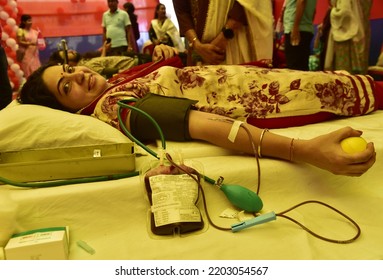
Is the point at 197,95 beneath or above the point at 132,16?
beneath

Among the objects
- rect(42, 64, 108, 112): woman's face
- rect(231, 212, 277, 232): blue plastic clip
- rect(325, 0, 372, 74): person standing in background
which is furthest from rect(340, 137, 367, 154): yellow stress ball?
rect(325, 0, 372, 74): person standing in background

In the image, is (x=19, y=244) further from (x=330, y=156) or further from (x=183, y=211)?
(x=330, y=156)

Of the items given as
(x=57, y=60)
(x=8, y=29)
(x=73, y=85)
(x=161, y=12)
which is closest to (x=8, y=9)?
(x=8, y=29)

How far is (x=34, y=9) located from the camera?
5.12 meters

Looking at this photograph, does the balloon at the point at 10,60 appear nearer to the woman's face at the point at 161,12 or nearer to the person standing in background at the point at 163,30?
the person standing in background at the point at 163,30

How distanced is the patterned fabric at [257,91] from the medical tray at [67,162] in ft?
0.82

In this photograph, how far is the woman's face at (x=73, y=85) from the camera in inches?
42.1

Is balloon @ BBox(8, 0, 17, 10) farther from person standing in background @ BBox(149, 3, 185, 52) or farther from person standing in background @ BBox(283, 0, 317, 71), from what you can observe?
person standing in background @ BBox(283, 0, 317, 71)

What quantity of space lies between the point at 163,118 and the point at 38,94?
0.50m

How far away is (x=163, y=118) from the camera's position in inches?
32.5

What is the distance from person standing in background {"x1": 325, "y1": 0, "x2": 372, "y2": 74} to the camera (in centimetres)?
273

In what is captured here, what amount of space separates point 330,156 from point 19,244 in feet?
1.92

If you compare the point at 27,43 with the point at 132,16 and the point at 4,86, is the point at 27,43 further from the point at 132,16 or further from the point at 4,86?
the point at 4,86
